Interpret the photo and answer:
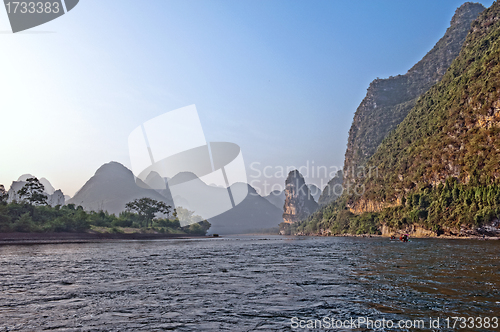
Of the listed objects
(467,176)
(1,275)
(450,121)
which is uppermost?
(450,121)

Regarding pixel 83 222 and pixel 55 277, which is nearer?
pixel 55 277

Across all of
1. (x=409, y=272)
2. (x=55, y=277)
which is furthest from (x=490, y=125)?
(x=55, y=277)

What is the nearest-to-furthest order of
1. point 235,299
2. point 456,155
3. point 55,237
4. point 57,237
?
point 235,299 → point 55,237 → point 57,237 → point 456,155

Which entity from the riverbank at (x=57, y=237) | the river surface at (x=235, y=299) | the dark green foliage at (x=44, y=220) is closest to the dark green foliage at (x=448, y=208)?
the river surface at (x=235, y=299)

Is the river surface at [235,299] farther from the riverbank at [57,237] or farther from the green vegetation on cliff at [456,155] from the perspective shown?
the green vegetation on cliff at [456,155]

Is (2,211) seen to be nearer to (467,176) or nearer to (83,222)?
(83,222)

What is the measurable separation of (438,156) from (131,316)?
15239 cm

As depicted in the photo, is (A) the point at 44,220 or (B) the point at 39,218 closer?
(A) the point at 44,220

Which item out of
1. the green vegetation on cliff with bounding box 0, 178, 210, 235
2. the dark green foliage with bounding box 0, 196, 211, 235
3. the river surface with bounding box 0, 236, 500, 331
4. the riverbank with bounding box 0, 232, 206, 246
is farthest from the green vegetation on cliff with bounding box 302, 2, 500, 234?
the dark green foliage with bounding box 0, 196, 211, 235

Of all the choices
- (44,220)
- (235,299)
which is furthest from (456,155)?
(44,220)

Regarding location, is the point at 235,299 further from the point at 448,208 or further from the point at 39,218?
the point at 39,218

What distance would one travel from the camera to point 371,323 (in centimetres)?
1261

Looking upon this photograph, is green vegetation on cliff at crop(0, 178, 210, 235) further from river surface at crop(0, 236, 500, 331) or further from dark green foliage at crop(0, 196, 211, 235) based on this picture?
river surface at crop(0, 236, 500, 331)

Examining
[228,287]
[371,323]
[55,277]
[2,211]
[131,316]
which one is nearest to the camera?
[371,323]
